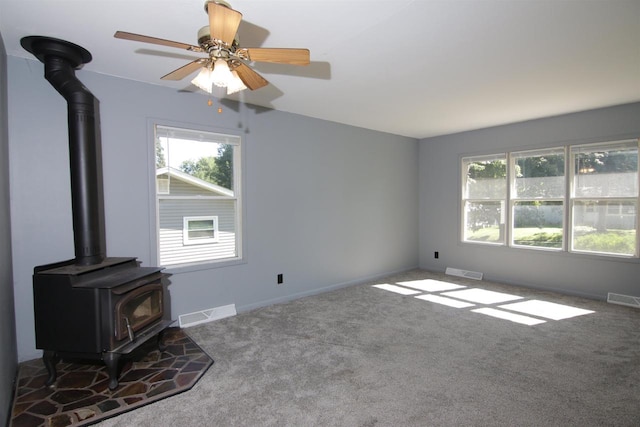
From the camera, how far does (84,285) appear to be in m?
2.17

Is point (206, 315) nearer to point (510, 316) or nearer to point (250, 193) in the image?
point (250, 193)

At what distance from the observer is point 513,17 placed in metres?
2.06

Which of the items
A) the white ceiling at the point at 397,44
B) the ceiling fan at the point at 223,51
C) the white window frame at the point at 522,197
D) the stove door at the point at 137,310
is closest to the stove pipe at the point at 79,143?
the white ceiling at the point at 397,44

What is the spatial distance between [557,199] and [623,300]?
146 cm

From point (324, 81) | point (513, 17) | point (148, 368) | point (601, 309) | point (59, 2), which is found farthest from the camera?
point (601, 309)

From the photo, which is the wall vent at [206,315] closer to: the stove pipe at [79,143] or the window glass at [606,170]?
the stove pipe at [79,143]

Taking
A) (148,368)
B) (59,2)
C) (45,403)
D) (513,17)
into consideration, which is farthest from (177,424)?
(513,17)

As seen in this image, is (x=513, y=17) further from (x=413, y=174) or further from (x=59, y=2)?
(x=413, y=174)

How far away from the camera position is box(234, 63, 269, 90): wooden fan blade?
2025 millimetres

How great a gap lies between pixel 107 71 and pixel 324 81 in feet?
6.47

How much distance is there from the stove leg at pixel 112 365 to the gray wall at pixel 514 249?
513 cm

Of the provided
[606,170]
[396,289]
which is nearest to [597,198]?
[606,170]

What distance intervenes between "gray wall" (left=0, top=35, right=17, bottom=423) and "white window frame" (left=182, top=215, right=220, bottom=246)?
4.53ft

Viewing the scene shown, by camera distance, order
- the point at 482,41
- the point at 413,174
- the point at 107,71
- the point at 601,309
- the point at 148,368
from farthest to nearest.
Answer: the point at 413,174, the point at 601,309, the point at 107,71, the point at 148,368, the point at 482,41
